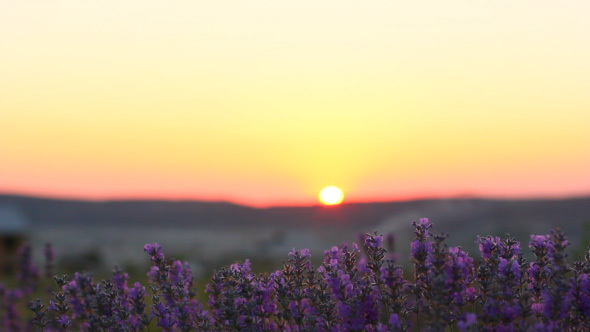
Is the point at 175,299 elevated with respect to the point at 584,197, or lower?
lower

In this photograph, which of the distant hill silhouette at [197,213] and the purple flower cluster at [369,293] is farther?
the distant hill silhouette at [197,213]

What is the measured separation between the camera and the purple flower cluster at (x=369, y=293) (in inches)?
144

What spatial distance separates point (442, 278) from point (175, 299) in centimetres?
156

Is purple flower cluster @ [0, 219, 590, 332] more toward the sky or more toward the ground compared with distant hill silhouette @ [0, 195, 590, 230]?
more toward the ground

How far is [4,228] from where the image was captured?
101 feet

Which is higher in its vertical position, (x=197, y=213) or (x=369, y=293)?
(x=197, y=213)

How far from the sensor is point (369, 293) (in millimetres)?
3904

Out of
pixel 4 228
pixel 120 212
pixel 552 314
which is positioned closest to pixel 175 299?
pixel 552 314

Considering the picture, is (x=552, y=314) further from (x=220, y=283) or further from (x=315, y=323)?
(x=220, y=283)

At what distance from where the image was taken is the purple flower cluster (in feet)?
→ 12.0

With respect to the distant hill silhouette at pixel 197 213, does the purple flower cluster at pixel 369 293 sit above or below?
below

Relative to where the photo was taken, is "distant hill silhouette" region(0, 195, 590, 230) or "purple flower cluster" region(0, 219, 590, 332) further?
"distant hill silhouette" region(0, 195, 590, 230)

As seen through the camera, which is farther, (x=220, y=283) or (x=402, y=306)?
(x=220, y=283)

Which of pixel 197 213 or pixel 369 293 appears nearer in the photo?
pixel 369 293
